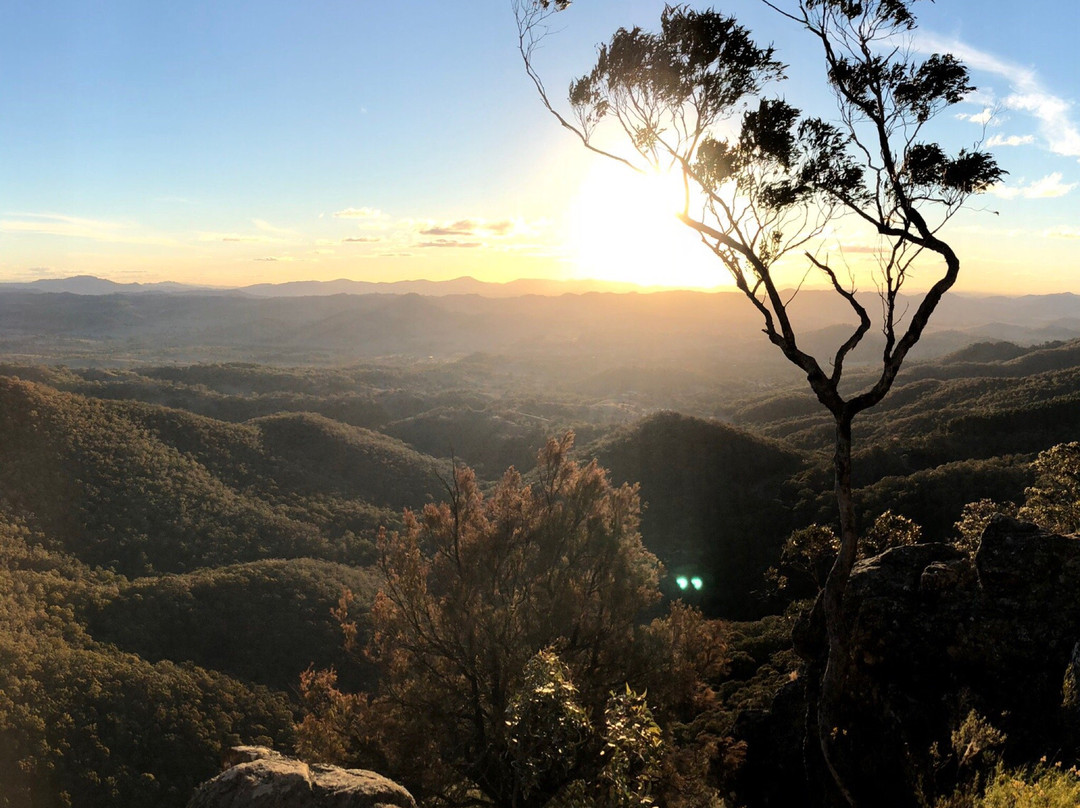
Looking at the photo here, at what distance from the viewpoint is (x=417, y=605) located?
1313 centimetres

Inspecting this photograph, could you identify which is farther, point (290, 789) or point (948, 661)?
point (948, 661)

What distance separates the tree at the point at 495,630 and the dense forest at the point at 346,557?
0.13 meters

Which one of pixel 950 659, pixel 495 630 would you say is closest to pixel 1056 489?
pixel 950 659

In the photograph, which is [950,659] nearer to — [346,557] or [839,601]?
[839,601]

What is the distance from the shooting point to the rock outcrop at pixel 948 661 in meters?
9.29

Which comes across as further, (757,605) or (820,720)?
(757,605)

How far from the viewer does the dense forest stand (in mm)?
14188

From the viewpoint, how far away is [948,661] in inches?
428

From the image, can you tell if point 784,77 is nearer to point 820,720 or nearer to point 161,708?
point 820,720

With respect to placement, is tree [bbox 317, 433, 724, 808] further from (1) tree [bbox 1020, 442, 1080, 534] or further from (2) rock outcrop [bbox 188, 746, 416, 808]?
(1) tree [bbox 1020, 442, 1080, 534]

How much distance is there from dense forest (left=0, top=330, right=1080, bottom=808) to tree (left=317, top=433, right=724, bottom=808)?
0.42 ft

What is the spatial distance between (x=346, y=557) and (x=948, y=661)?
50.1 meters

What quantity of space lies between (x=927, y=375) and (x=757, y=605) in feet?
272

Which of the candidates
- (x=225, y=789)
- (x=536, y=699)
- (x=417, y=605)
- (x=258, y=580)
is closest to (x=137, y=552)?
(x=258, y=580)
